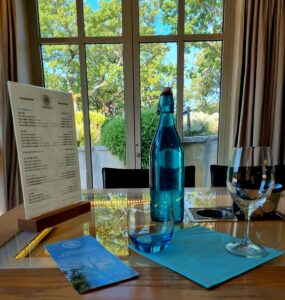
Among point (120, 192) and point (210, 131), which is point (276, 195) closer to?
point (120, 192)

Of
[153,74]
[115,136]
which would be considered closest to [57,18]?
[153,74]

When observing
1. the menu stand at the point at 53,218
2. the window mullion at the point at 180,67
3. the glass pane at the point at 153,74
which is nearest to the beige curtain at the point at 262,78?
the window mullion at the point at 180,67

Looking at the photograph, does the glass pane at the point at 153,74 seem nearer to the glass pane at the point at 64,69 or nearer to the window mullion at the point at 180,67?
the window mullion at the point at 180,67

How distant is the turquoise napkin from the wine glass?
43 millimetres

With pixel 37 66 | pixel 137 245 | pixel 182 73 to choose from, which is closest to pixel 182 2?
pixel 182 73

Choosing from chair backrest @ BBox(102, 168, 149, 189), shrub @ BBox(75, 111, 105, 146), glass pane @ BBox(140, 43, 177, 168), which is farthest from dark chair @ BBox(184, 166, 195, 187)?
shrub @ BBox(75, 111, 105, 146)

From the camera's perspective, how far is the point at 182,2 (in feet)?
8.47

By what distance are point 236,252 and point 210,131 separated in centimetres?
236

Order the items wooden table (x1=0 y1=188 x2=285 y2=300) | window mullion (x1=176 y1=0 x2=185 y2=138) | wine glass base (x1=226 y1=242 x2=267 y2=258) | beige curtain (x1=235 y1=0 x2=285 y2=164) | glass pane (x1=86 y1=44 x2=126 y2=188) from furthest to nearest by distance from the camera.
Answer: glass pane (x1=86 y1=44 x2=126 y2=188) → window mullion (x1=176 y1=0 x2=185 y2=138) → beige curtain (x1=235 y1=0 x2=285 y2=164) → wine glass base (x1=226 y1=242 x2=267 y2=258) → wooden table (x1=0 y1=188 x2=285 y2=300)

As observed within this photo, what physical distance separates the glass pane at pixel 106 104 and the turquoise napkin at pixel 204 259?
7.36ft

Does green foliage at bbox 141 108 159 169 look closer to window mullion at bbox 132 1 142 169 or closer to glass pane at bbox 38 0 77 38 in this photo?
window mullion at bbox 132 1 142 169

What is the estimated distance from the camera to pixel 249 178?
638 millimetres

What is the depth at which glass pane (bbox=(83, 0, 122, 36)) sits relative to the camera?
8.63ft

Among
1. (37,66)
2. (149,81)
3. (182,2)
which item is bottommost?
(149,81)
